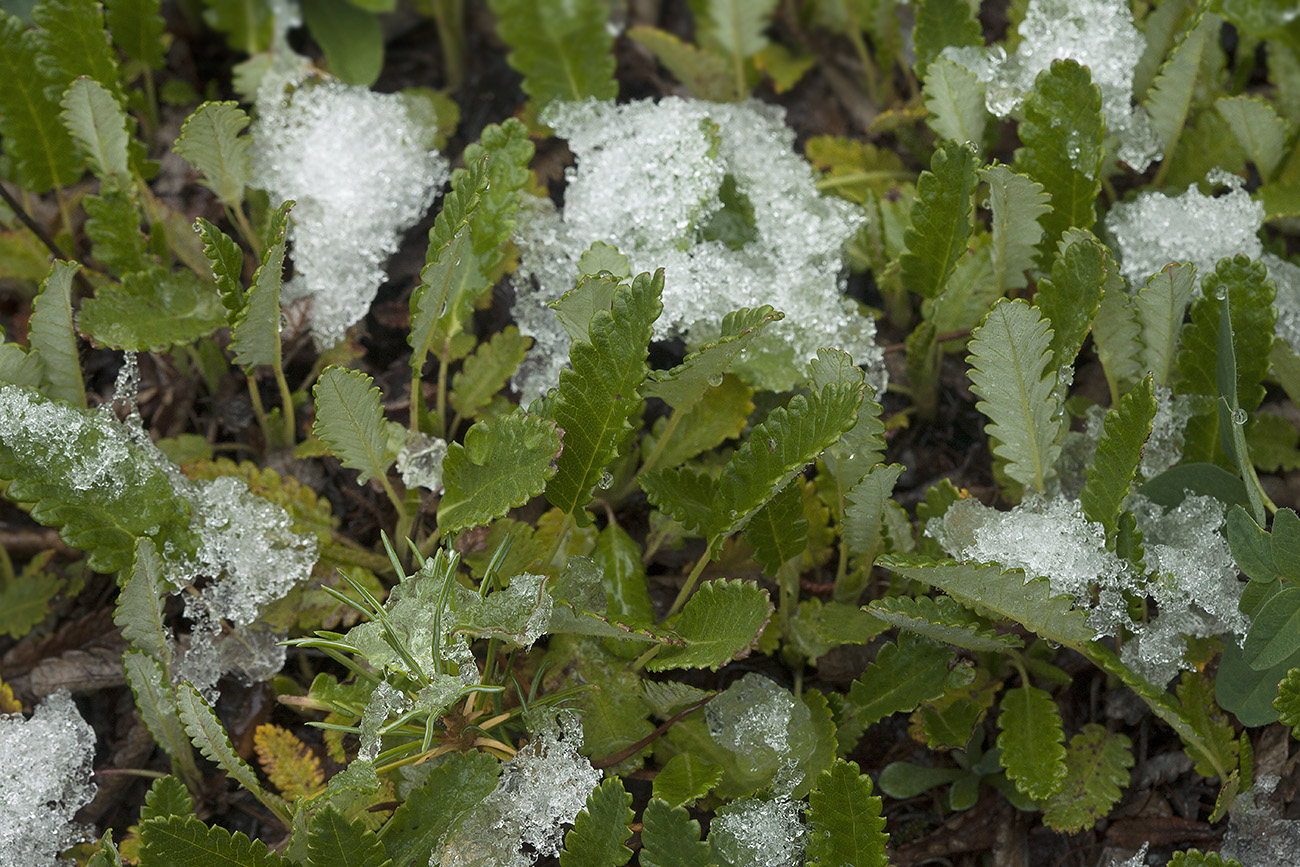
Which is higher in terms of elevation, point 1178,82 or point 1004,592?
point 1178,82

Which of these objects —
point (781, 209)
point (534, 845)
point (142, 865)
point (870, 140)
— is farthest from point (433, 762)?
point (870, 140)

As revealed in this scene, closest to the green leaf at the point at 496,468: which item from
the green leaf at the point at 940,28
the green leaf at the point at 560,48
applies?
the green leaf at the point at 560,48

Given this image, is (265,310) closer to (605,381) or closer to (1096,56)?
(605,381)

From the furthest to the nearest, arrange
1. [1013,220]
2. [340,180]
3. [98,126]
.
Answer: [340,180], [98,126], [1013,220]

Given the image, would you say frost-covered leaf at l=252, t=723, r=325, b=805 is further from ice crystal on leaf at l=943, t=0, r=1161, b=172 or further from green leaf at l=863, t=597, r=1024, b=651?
ice crystal on leaf at l=943, t=0, r=1161, b=172

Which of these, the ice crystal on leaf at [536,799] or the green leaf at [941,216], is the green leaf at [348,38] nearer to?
the green leaf at [941,216]

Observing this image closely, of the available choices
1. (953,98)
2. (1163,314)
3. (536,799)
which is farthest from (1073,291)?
(536,799)

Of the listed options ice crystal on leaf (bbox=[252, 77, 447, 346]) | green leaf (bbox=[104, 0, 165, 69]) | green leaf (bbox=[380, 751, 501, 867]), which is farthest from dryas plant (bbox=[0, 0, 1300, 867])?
green leaf (bbox=[104, 0, 165, 69])
